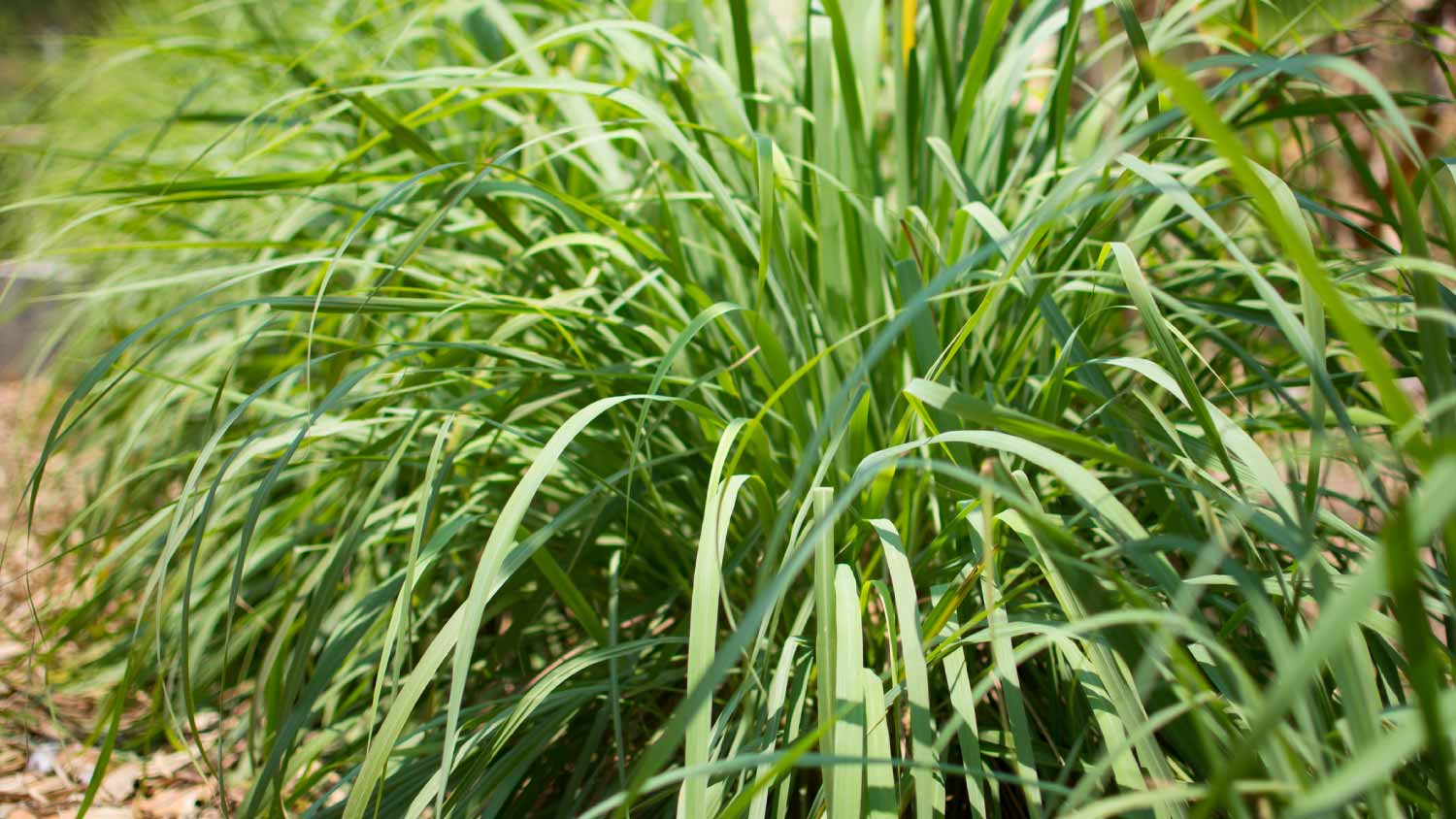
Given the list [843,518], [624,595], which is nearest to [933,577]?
[843,518]

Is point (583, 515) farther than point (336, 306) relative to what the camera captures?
Yes

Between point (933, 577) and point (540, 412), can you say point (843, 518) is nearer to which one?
point (933, 577)

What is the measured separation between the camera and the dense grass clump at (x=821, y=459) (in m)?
0.53

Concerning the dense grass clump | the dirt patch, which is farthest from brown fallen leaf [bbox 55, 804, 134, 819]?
the dense grass clump

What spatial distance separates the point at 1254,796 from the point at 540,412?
28.8 inches

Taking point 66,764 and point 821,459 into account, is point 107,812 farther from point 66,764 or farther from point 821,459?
point 821,459

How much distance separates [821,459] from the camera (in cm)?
84

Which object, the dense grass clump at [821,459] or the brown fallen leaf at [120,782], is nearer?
the dense grass clump at [821,459]

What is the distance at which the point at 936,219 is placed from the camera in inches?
40.8

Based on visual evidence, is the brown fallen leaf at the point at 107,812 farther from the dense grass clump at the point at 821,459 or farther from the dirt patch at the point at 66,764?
the dense grass clump at the point at 821,459

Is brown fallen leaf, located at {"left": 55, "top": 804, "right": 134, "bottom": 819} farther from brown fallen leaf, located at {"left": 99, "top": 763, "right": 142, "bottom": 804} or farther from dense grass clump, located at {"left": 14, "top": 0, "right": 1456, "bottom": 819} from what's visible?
dense grass clump, located at {"left": 14, "top": 0, "right": 1456, "bottom": 819}

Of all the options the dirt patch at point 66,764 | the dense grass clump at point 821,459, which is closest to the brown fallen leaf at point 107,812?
the dirt patch at point 66,764

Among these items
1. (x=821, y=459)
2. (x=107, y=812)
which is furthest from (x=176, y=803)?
(x=821, y=459)

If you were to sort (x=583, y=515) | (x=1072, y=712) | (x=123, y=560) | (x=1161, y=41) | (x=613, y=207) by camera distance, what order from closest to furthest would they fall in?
(x=1072, y=712)
(x=1161, y=41)
(x=583, y=515)
(x=613, y=207)
(x=123, y=560)
